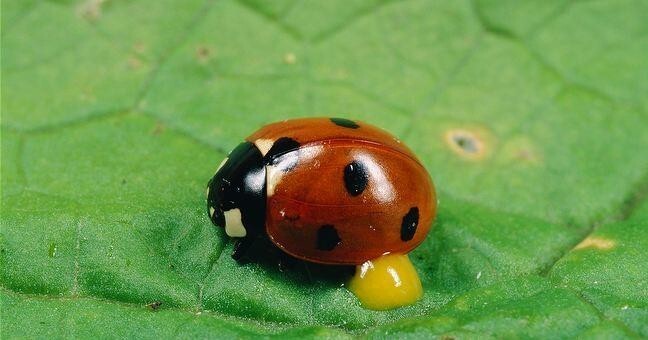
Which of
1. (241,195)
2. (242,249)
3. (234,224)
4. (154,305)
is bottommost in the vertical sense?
(154,305)

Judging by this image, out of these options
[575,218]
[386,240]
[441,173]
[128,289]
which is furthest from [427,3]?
[128,289]

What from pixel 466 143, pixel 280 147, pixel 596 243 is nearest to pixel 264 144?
pixel 280 147

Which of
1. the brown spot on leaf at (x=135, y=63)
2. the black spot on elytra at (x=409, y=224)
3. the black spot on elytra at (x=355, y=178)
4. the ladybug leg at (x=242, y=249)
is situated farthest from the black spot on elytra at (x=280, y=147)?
the brown spot on leaf at (x=135, y=63)

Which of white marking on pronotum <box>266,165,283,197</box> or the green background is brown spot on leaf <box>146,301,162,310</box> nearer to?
the green background

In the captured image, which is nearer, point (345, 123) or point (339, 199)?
point (339, 199)

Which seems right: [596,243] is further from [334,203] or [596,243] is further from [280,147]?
[280,147]

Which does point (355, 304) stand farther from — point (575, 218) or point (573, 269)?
point (575, 218)

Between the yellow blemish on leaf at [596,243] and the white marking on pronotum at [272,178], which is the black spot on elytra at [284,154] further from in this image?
the yellow blemish on leaf at [596,243]
